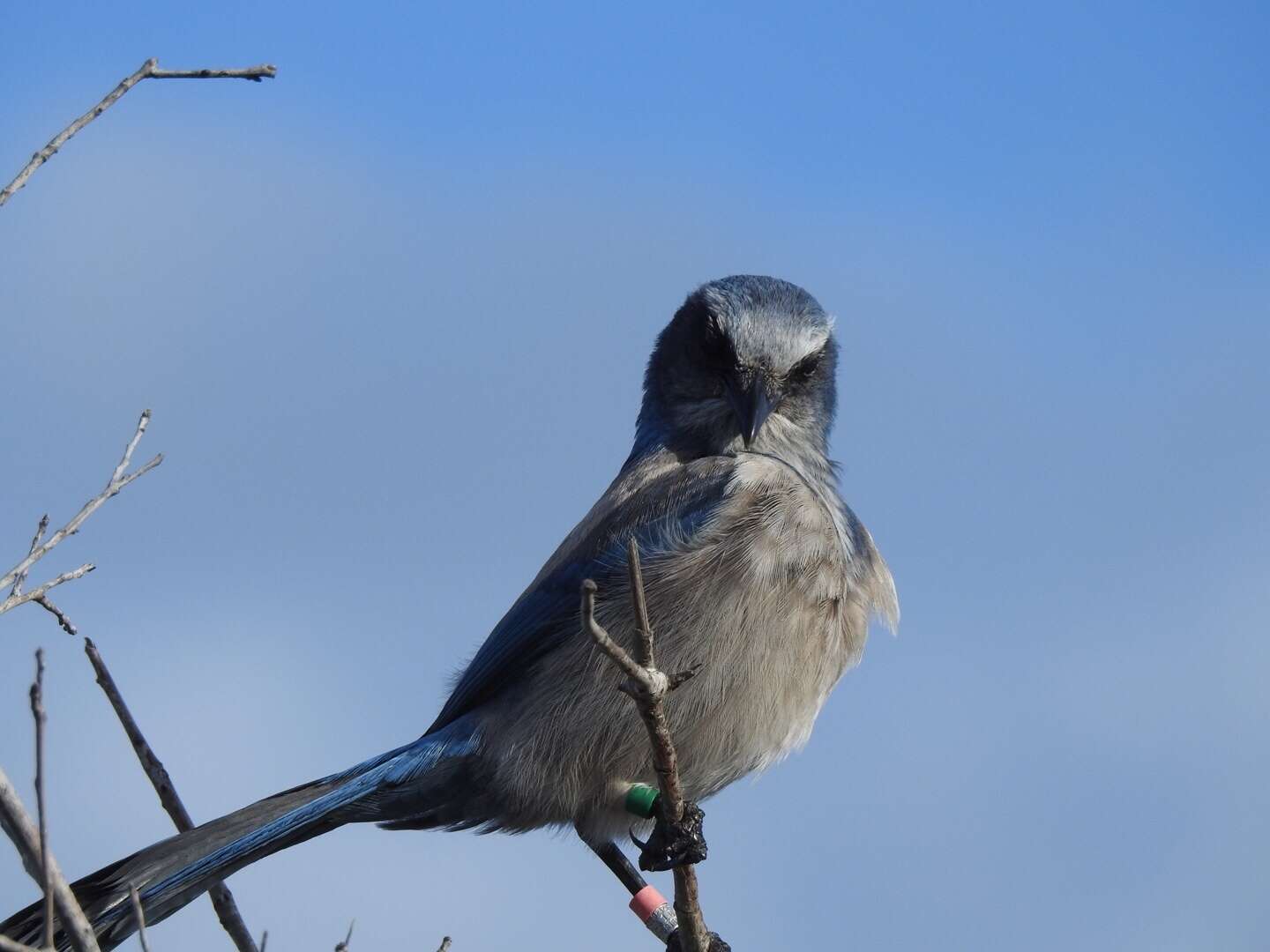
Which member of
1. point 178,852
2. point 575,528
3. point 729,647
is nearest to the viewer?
point 178,852

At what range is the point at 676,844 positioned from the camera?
4.70 m

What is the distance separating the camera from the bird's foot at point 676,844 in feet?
15.4

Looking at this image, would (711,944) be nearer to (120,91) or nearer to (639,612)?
(639,612)

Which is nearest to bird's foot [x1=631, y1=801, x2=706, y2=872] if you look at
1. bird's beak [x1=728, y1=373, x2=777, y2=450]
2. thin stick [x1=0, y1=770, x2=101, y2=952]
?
thin stick [x1=0, y1=770, x2=101, y2=952]

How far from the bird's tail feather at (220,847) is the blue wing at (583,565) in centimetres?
32

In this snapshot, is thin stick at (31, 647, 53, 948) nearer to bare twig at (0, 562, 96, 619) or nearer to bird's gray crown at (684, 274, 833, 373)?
bare twig at (0, 562, 96, 619)

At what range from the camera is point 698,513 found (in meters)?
6.02

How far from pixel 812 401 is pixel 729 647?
1.62m

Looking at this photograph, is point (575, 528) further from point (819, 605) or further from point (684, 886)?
point (684, 886)

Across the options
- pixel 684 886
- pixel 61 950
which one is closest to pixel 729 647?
pixel 684 886

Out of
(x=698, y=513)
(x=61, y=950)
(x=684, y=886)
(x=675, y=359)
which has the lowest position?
(x=684, y=886)

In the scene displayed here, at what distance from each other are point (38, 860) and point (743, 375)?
379 cm

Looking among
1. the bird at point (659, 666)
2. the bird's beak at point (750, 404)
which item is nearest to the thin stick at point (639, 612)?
the bird at point (659, 666)

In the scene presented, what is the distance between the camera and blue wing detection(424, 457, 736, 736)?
597 cm
